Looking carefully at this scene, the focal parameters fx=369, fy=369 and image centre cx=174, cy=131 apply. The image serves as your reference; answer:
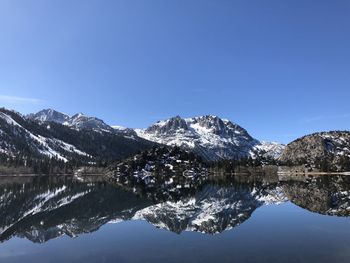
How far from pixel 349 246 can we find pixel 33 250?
31582 mm

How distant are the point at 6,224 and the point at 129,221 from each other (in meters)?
19.2

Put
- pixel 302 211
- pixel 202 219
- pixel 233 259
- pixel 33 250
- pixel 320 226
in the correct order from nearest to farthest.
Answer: pixel 233 259 < pixel 33 250 < pixel 320 226 < pixel 202 219 < pixel 302 211

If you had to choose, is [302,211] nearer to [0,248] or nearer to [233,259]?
[233,259]

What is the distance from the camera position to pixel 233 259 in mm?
31625

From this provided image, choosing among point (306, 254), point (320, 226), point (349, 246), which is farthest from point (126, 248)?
point (320, 226)

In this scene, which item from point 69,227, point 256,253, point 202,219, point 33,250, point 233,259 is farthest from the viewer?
point 202,219

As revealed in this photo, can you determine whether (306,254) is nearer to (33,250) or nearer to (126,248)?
(126,248)

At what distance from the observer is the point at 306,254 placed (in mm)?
32688

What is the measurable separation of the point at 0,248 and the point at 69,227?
51.6 feet

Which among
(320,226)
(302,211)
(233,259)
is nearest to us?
(233,259)

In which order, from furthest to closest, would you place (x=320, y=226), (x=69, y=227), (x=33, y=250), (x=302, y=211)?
1. (x=302, y=211)
2. (x=69, y=227)
3. (x=320, y=226)
4. (x=33, y=250)

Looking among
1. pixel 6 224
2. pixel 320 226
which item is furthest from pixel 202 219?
pixel 6 224

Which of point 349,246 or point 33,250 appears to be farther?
point 33,250

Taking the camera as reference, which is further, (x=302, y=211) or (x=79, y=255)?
(x=302, y=211)
